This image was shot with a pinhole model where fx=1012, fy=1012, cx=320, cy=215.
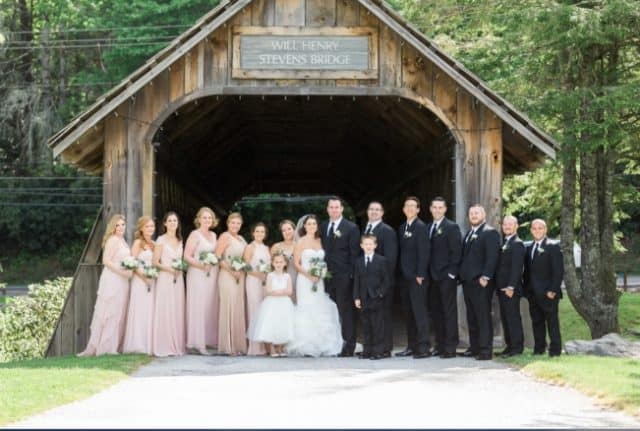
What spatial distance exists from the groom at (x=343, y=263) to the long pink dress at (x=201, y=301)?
61.4 inches

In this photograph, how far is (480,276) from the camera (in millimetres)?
12156

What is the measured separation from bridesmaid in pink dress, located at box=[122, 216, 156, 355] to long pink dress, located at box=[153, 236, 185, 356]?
9 cm

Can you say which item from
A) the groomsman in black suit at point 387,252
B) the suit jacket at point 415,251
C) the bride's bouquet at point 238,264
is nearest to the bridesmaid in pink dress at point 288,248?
the bride's bouquet at point 238,264

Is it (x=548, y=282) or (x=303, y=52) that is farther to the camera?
(x=303, y=52)

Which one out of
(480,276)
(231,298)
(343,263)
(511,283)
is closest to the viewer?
(511,283)

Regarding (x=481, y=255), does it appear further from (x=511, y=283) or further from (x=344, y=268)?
(x=344, y=268)

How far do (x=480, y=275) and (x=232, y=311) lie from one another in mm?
3189

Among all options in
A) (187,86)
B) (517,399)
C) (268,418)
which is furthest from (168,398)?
(187,86)

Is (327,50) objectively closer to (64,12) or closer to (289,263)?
(289,263)

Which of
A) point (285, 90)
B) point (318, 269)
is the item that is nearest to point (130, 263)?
point (318, 269)

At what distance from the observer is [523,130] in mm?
13477

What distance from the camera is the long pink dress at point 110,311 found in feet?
41.7

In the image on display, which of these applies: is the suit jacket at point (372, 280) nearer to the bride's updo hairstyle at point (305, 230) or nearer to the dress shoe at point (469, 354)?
the bride's updo hairstyle at point (305, 230)

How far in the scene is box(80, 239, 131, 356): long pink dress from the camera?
1272 cm
